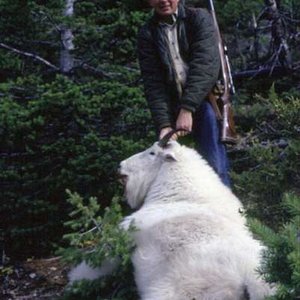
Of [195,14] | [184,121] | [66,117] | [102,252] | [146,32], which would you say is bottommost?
[102,252]

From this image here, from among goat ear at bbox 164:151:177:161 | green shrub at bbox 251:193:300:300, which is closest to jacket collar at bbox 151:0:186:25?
goat ear at bbox 164:151:177:161

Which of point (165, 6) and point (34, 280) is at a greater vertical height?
point (165, 6)

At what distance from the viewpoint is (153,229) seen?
5387mm

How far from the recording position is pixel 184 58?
6836mm

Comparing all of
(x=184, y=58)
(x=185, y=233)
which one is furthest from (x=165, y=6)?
(x=185, y=233)

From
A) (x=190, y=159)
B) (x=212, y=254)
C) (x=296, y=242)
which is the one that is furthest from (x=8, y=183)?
(x=296, y=242)

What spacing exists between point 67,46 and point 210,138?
3.19 metres

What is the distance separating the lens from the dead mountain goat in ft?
15.5

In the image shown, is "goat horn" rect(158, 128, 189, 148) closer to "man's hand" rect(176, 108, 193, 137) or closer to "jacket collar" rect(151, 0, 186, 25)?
"man's hand" rect(176, 108, 193, 137)

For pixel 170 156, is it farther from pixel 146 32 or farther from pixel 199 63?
pixel 146 32

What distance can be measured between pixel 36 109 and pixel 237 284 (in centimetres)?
440

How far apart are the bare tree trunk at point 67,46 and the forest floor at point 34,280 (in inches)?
95.7

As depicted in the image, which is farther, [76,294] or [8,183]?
[8,183]

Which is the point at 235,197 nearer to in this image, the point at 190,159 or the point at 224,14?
the point at 190,159
